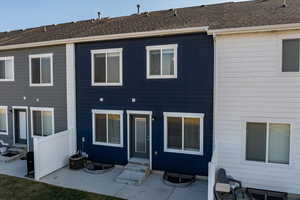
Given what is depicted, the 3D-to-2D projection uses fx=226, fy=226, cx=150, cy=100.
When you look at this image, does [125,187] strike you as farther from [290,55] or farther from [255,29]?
[290,55]

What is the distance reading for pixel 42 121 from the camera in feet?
38.4

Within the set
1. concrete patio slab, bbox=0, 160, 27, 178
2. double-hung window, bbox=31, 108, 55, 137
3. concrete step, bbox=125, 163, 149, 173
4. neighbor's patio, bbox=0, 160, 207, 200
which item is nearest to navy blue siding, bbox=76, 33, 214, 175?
concrete step, bbox=125, 163, 149, 173

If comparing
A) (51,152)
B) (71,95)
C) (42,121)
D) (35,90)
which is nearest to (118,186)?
(51,152)

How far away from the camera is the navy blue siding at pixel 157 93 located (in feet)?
28.2

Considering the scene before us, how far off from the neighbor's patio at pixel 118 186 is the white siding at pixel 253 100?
5.42 ft

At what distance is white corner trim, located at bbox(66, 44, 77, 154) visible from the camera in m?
10.6

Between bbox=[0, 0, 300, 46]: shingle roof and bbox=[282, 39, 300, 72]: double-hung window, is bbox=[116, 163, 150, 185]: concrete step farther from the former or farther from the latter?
bbox=[282, 39, 300, 72]: double-hung window

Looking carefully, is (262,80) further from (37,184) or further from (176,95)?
(37,184)

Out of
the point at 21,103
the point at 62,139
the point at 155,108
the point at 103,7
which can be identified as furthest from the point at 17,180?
the point at 103,7

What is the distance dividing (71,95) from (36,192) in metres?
4.48

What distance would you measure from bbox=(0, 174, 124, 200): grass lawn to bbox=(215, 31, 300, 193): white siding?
4.60 metres

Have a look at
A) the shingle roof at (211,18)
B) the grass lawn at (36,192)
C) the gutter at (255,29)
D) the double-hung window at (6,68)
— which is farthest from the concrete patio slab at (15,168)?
the gutter at (255,29)

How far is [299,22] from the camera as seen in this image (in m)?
7.05

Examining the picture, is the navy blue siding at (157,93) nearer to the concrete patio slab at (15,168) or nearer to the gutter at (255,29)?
the gutter at (255,29)
